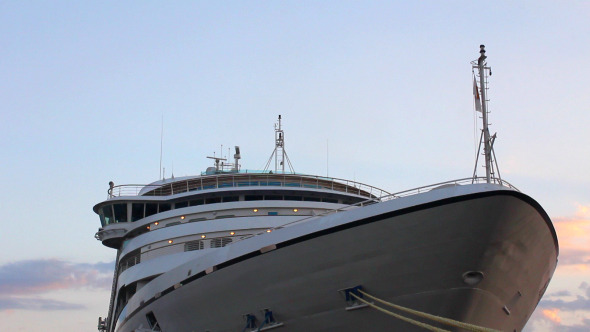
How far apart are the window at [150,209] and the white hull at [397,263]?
900 cm

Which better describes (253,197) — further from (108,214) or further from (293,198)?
(108,214)

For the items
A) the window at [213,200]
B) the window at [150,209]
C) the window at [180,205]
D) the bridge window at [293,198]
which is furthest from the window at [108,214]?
the bridge window at [293,198]

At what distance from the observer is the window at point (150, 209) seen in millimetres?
26156

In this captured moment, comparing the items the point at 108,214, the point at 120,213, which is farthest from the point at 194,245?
the point at 108,214

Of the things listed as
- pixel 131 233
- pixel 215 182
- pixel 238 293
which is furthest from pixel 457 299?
pixel 131 233

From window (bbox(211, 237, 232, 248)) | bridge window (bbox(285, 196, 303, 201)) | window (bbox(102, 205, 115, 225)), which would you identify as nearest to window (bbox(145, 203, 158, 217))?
window (bbox(102, 205, 115, 225))

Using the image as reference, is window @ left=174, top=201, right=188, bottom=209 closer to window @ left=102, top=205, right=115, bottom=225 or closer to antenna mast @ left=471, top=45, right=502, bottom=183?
window @ left=102, top=205, right=115, bottom=225

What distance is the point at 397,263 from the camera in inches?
590

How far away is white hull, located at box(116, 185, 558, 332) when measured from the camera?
14602 millimetres

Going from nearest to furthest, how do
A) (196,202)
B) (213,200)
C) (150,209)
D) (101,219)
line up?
(213,200)
(196,202)
(150,209)
(101,219)

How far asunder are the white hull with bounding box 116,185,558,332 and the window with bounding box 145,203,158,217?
900 cm

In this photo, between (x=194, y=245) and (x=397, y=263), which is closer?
(x=397, y=263)

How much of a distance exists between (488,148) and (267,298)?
6.34 meters

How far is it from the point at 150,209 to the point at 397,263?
44.9ft
